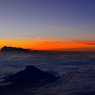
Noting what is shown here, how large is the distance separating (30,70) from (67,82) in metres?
10.9

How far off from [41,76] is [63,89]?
12737 mm

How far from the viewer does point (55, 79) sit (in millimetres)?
79500

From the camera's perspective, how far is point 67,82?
75750 mm

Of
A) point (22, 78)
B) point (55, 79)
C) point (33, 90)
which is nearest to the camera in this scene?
point (33, 90)

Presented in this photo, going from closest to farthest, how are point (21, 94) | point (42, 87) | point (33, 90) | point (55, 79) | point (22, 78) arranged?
point (21, 94) → point (33, 90) → point (42, 87) → point (22, 78) → point (55, 79)

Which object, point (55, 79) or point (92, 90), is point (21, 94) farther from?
point (55, 79)

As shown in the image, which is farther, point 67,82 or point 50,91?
point 67,82

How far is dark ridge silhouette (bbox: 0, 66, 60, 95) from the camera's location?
6275cm

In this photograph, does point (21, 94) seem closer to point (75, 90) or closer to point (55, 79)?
point (75, 90)

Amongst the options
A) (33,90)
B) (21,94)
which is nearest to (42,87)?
(33,90)

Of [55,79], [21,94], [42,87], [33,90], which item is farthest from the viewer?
[55,79]

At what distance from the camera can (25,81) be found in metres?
71.4

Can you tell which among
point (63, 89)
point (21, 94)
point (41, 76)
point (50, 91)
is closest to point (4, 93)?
point (21, 94)

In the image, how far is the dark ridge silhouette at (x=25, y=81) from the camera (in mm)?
62750
